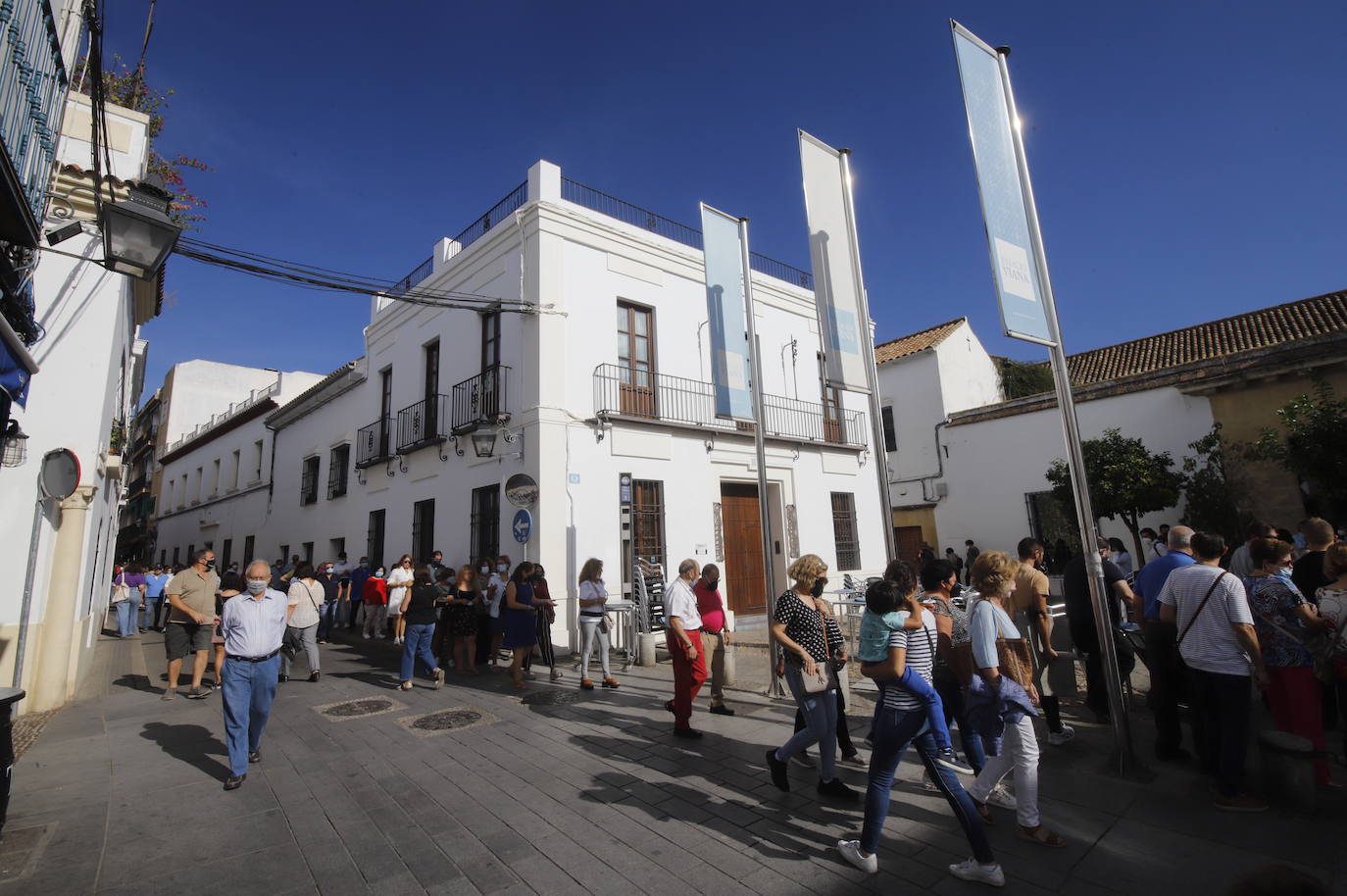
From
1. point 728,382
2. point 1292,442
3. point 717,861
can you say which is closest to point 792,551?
point 728,382

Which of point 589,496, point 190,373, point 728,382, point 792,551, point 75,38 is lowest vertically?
point 792,551

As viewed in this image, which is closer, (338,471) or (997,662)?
(997,662)

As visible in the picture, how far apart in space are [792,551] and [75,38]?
1323 centimetres

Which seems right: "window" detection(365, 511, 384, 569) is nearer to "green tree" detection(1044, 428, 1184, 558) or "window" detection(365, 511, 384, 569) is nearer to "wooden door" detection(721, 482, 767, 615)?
"wooden door" detection(721, 482, 767, 615)

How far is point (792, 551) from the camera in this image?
1383 centimetres

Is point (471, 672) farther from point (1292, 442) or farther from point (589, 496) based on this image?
point (1292, 442)

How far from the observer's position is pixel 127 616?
1611 centimetres

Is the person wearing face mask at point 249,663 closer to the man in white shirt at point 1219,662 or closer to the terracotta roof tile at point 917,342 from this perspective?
the man in white shirt at point 1219,662

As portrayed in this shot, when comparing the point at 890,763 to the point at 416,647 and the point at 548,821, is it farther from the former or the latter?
the point at 416,647

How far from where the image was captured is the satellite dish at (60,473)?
612 centimetres

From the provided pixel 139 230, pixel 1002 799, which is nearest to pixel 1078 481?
pixel 1002 799

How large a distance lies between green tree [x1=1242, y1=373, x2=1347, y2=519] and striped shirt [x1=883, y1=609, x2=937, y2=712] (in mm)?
11536

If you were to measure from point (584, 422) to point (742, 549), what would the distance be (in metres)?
4.45

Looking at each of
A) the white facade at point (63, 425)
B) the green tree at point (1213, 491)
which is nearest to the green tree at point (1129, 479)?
the green tree at point (1213, 491)
